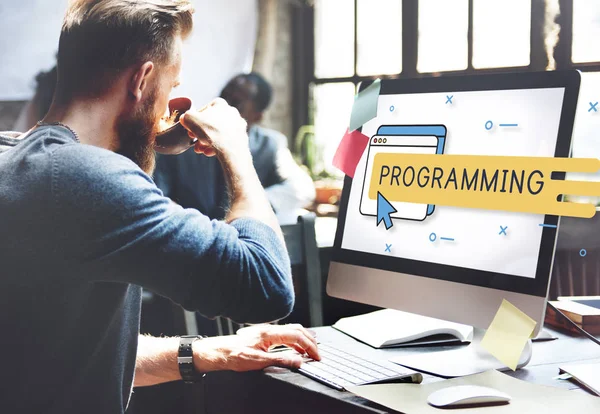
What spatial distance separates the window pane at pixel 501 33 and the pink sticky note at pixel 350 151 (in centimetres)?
305

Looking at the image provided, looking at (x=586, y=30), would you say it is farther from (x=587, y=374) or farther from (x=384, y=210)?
(x=587, y=374)

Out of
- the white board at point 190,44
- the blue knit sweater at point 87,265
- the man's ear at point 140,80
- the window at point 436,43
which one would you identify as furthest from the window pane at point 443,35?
the blue knit sweater at point 87,265

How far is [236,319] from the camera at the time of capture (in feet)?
3.31

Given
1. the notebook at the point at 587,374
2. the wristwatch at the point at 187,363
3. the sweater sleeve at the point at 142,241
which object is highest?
the sweater sleeve at the point at 142,241

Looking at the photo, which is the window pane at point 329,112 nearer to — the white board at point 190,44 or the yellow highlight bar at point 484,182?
the white board at point 190,44

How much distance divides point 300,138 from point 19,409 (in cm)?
443

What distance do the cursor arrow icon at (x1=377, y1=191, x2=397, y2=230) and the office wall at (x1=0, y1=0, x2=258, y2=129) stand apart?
1.27m

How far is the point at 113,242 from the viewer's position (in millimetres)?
893

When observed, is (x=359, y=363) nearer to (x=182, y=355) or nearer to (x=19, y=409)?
(x=182, y=355)

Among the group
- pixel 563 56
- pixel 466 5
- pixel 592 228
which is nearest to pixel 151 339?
pixel 592 228

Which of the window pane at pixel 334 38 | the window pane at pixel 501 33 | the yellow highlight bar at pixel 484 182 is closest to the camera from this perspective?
the yellow highlight bar at pixel 484 182

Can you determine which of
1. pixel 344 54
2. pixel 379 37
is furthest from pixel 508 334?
pixel 344 54

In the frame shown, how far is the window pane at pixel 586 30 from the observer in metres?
3.65

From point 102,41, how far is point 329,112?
4.34 meters
